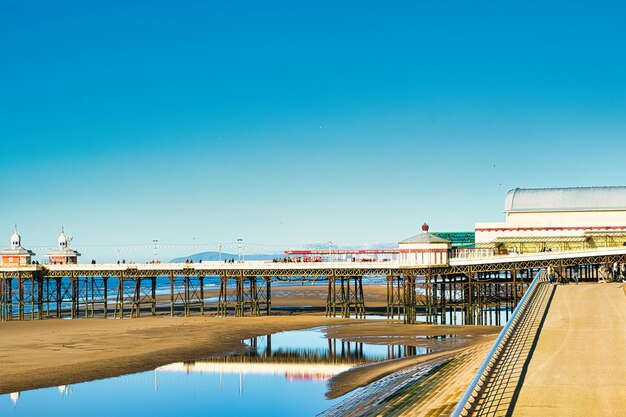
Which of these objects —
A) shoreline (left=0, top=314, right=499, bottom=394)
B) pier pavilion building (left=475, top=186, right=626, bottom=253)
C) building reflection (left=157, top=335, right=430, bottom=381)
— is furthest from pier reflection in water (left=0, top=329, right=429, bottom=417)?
pier pavilion building (left=475, top=186, right=626, bottom=253)

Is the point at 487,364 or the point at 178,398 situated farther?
the point at 178,398

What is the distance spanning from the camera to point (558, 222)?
260 feet

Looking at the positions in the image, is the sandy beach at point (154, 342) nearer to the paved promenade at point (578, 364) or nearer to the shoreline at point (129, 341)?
the shoreline at point (129, 341)

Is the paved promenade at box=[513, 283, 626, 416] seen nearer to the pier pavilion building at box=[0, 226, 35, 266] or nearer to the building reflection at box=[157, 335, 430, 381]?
the building reflection at box=[157, 335, 430, 381]

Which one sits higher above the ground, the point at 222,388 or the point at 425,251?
the point at 425,251

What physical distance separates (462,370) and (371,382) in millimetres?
5517

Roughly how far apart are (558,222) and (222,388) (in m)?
51.5

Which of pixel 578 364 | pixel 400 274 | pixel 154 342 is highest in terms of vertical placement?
pixel 400 274

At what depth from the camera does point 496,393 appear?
72.5ft

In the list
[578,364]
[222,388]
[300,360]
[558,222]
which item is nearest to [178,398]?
[222,388]

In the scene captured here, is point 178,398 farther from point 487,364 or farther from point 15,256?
point 15,256

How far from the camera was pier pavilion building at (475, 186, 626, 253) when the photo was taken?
74938 mm

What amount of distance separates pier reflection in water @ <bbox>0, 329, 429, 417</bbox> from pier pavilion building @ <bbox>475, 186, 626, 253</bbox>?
101 ft

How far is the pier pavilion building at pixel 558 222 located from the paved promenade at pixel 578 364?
35629 millimetres
